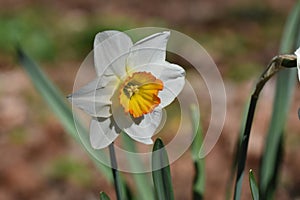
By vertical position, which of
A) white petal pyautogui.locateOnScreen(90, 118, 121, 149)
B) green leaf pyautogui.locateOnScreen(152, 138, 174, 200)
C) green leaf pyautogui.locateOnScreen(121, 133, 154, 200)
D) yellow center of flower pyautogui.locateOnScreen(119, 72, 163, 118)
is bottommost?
green leaf pyautogui.locateOnScreen(121, 133, 154, 200)

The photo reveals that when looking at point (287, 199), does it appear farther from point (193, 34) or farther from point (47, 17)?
point (47, 17)

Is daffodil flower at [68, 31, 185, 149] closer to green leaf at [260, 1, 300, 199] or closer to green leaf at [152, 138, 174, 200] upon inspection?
green leaf at [152, 138, 174, 200]

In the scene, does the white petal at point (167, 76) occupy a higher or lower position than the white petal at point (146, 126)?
higher

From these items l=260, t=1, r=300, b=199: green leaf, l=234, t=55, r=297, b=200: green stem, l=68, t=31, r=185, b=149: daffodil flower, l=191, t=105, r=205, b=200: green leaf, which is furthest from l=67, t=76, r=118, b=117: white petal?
l=260, t=1, r=300, b=199: green leaf

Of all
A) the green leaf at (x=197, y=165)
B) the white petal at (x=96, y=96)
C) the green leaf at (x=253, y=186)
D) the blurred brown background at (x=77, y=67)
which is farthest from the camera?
the blurred brown background at (x=77, y=67)

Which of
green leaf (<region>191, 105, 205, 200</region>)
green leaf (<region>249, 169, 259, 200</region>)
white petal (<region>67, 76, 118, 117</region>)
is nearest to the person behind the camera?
white petal (<region>67, 76, 118, 117</region>)

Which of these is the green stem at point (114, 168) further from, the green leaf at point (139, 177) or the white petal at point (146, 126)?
the green leaf at point (139, 177)

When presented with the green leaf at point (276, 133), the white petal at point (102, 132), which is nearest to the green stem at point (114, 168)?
the white petal at point (102, 132)

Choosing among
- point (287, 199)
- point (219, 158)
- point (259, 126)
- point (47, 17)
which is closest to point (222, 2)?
point (47, 17)

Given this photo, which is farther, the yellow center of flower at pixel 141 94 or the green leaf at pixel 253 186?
the green leaf at pixel 253 186
